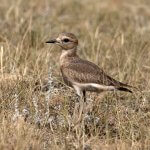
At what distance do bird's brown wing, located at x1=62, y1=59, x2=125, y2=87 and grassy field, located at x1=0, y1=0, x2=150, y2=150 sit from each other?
0.23 meters

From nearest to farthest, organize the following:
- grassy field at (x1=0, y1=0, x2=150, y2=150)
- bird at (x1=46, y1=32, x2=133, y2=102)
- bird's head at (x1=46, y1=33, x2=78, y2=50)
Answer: grassy field at (x1=0, y1=0, x2=150, y2=150) → bird at (x1=46, y1=32, x2=133, y2=102) → bird's head at (x1=46, y1=33, x2=78, y2=50)

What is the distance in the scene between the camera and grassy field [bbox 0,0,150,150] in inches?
246

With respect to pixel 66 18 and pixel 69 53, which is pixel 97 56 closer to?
pixel 69 53

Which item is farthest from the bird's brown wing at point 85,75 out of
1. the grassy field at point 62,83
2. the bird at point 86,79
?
the grassy field at point 62,83

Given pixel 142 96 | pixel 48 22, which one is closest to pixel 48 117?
pixel 142 96

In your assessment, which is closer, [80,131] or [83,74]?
[80,131]

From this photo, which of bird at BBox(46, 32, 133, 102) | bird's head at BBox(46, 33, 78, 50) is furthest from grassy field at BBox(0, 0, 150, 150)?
bird's head at BBox(46, 33, 78, 50)

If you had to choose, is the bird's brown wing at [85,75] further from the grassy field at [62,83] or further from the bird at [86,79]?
the grassy field at [62,83]

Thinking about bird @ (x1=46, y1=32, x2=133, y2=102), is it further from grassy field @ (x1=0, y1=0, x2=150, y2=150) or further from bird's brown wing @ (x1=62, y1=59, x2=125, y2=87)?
grassy field @ (x1=0, y1=0, x2=150, y2=150)

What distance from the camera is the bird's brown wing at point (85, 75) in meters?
7.01

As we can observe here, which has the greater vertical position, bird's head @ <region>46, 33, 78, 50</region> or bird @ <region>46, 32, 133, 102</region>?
bird's head @ <region>46, 33, 78, 50</region>

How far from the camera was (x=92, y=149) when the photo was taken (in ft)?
20.1

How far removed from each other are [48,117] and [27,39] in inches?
111

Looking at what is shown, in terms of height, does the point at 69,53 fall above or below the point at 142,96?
above
